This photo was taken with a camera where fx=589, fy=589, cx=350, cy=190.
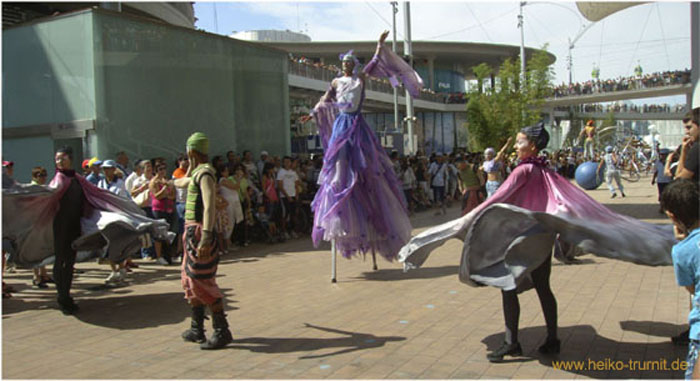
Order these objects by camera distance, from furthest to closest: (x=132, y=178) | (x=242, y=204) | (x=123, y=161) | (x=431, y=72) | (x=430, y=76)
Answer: (x=430, y=76) < (x=431, y=72) < (x=242, y=204) < (x=123, y=161) < (x=132, y=178)

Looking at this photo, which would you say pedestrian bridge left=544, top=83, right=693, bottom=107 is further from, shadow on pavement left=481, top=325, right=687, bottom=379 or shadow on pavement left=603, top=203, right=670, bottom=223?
shadow on pavement left=481, top=325, right=687, bottom=379

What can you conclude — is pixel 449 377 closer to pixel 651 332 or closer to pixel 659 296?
pixel 651 332

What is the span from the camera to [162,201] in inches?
404

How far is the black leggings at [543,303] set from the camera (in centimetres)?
470

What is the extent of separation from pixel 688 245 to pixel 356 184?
5.25m

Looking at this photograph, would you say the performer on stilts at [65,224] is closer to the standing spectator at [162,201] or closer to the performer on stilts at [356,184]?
the performer on stilts at [356,184]

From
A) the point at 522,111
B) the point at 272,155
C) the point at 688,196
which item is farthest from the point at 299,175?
the point at 522,111

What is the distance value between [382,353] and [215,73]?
1059 cm

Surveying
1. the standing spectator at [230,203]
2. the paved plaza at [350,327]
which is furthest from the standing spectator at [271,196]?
the paved plaza at [350,327]

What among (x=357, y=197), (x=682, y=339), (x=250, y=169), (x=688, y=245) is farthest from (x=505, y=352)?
(x=250, y=169)

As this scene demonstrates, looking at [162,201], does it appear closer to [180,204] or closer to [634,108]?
[180,204]

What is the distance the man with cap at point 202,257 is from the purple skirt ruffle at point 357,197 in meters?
2.79

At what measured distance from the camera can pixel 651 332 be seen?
526cm

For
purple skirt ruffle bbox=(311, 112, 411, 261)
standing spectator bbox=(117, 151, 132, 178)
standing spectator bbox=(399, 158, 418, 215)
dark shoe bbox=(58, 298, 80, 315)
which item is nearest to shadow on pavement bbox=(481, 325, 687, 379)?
purple skirt ruffle bbox=(311, 112, 411, 261)
